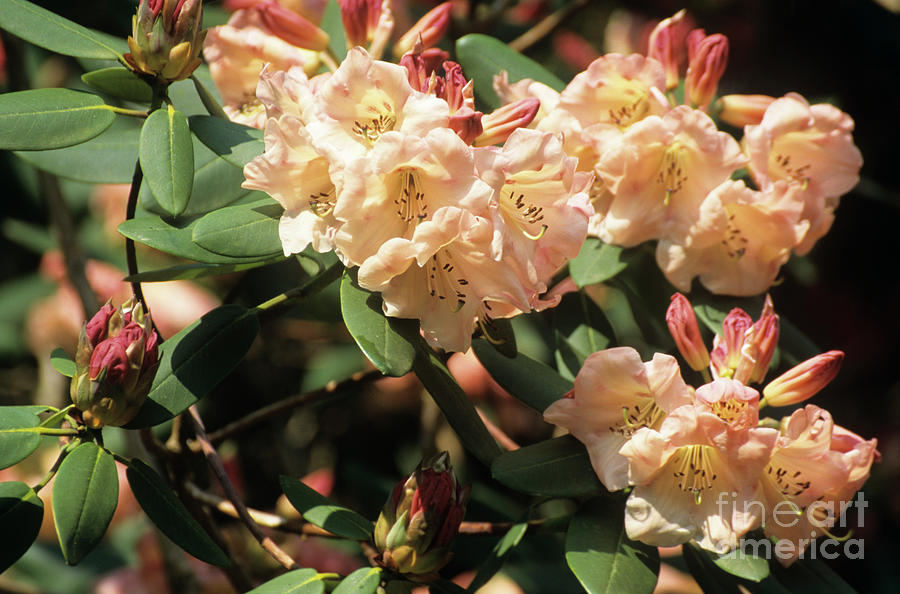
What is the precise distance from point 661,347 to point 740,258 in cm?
21

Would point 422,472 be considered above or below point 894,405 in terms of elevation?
above

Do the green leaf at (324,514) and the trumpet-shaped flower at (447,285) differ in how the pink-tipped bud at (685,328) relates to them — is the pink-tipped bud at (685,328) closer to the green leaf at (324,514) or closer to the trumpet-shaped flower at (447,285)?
the trumpet-shaped flower at (447,285)

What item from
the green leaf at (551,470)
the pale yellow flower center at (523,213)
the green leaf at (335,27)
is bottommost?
the green leaf at (551,470)

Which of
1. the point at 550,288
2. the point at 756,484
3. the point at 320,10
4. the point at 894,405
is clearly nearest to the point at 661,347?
the point at 550,288

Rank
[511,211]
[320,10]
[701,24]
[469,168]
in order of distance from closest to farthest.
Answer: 1. [469,168]
2. [511,211]
3. [320,10]
4. [701,24]

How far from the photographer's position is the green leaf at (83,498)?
871mm

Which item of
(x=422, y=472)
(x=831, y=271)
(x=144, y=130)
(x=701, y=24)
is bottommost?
(x=831, y=271)

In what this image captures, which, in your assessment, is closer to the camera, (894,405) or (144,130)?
(144,130)

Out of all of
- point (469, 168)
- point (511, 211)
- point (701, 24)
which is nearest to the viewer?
point (469, 168)

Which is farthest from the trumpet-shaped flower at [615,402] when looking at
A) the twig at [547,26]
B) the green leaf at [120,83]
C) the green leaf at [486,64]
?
the twig at [547,26]

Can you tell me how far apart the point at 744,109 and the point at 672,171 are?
0.17 m

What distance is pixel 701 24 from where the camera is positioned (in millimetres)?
2727

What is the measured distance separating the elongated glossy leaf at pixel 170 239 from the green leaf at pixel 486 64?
19.6 inches

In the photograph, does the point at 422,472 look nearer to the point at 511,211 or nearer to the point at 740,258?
the point at 511,211
